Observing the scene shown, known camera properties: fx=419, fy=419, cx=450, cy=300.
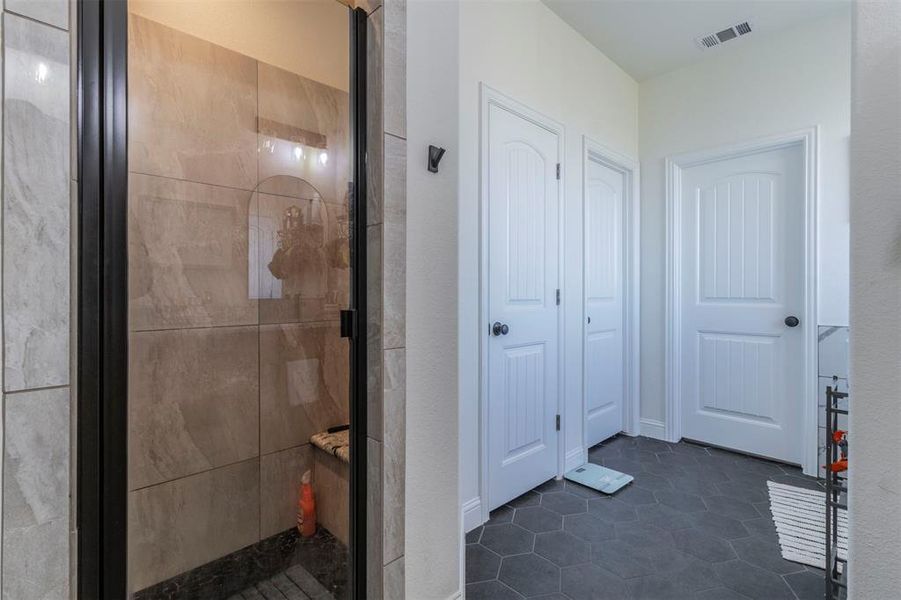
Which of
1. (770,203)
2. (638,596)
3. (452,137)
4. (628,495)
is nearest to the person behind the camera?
(452,137)

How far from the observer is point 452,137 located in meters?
1.42

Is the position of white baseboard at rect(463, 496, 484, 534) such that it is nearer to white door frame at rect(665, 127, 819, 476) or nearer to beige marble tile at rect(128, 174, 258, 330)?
beige marble tile at rect(128, 174, 258, 330)

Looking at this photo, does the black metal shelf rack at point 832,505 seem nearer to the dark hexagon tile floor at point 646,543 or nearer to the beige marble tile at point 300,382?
the dark hexagon tile floor at point 646,543

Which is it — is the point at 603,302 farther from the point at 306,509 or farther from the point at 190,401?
the point at 190,401

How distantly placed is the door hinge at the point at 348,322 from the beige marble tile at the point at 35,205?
0.60m

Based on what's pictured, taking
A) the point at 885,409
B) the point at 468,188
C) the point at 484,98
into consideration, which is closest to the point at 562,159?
the point at 484,98

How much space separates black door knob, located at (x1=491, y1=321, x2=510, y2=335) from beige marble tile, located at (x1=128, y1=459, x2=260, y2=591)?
132 cm

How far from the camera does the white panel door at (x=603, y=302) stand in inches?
118

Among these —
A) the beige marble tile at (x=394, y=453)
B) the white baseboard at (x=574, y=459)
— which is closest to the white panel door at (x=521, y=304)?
the white baseboard at (x=574, y=459)

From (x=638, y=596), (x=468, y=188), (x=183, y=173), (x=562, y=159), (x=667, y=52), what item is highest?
(x=667, y=52)

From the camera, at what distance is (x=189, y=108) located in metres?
1.00

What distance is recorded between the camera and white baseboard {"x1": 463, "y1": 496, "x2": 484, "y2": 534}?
2020 millimetres

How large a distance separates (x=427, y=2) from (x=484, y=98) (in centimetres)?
81

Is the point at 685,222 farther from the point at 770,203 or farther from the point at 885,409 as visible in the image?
the point at 885,409
